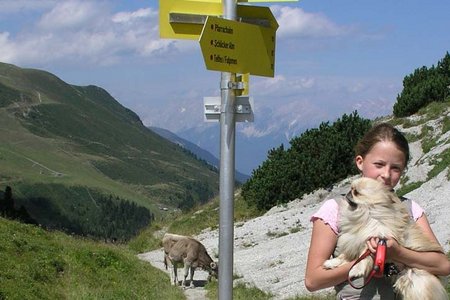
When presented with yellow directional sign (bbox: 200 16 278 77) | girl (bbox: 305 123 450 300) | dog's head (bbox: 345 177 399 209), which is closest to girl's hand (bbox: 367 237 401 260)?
girl (bbox: 305 123 450 300)

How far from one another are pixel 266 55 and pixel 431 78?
1550 inches

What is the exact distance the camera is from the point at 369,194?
11.5ft

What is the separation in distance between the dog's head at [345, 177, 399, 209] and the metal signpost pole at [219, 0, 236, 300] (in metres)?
1.02

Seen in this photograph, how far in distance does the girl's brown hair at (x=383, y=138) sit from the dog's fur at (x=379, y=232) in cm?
33

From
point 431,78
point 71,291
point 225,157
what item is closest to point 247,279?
point 71,291

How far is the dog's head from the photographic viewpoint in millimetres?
3479

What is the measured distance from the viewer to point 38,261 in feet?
49.4

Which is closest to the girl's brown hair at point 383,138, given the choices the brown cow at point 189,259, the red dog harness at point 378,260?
the red dog harness at point 378,260

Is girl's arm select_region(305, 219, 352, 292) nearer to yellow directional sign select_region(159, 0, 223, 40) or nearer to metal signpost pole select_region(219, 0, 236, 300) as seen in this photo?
metal signpost pole select_region(219, 0, 236, 300)

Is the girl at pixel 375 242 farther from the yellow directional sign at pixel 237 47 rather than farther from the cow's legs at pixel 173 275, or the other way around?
the cow's legs at pixel 173 275

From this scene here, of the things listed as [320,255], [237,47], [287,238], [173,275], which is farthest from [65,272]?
[320,255]

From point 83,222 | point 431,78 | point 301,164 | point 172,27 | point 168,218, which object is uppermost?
point 431,78

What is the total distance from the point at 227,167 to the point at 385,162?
41.4 inches

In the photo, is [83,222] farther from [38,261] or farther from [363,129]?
[38,261]
